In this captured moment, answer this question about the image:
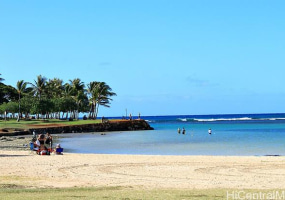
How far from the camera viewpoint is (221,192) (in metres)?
12.7

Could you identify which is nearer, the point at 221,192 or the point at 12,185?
the point at 221,192

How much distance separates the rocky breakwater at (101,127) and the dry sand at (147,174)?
5214cm

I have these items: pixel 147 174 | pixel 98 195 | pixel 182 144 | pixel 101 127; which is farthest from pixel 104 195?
pixel 101 127

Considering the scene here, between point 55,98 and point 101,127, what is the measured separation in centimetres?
3036

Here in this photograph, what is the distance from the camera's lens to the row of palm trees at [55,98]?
325 feet

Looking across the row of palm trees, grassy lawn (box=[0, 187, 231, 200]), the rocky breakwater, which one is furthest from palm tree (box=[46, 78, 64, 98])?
grassy lawn (box=[0, 187, 231, 200])

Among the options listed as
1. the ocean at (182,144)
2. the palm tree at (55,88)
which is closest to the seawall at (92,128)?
the ocean at (182,144)

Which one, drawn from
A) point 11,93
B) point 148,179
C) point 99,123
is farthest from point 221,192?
point 11,93

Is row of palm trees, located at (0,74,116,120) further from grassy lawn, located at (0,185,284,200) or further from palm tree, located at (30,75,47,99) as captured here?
grassy lawn, located at (0,185,284,200)

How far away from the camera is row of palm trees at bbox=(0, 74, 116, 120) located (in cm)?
9912

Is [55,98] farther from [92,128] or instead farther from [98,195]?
[98,195]

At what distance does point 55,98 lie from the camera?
116 m

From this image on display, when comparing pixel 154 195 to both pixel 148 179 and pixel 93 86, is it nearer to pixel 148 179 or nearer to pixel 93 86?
pixel 148 179

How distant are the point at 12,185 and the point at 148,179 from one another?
528 cm
